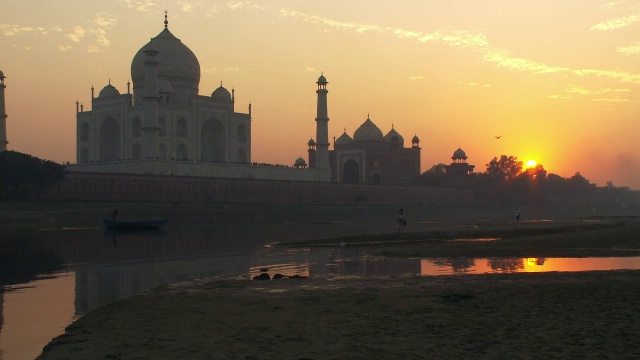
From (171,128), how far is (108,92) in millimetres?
8864

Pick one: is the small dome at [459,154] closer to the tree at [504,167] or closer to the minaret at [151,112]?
the tree at [504,167]

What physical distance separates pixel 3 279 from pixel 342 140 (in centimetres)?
7633

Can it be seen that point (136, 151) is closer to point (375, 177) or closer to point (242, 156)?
point (242, 156)

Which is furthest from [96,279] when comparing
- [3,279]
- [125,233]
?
[125,233]

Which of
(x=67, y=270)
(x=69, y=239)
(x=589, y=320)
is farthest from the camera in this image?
(x=69, y=239)

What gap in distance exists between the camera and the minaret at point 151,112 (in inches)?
2189

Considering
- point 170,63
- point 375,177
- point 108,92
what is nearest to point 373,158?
point 375,177

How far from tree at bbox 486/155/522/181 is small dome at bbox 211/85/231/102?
40438 millimetres

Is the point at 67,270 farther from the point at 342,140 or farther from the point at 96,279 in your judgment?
the point at 342,140

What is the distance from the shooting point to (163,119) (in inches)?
2437

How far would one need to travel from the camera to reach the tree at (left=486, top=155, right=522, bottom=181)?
9246cm

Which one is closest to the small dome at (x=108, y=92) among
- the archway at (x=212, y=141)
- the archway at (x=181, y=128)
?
the archway at (x=181, y=128)

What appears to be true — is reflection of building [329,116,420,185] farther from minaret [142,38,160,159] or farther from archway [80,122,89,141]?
minaret [142,38,160,159]

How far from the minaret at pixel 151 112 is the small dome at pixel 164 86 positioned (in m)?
5.41
